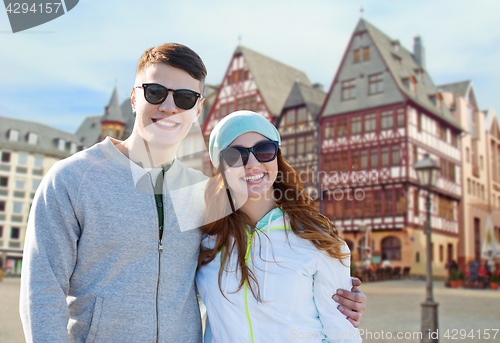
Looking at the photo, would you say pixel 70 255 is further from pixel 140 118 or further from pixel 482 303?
pixel 482 303

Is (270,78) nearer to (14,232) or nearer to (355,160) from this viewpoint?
(355,160)

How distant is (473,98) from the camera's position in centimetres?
2820

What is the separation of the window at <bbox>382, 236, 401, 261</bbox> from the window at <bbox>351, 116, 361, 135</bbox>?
5.27m

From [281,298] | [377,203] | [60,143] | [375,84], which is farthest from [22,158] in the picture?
[281,298]

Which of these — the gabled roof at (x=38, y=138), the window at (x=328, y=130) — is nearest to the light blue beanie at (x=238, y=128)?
Answer: the window at (x=328, y=130)

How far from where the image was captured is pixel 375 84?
2231cm

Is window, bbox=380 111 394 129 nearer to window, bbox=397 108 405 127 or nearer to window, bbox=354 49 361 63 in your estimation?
window, bbox=397 108 405 127

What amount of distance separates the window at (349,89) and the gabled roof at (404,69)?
188 cm

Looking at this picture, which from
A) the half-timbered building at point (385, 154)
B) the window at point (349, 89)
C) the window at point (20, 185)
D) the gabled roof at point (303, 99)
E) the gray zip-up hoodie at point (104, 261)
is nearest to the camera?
the gray zip-up hoodie at point (104, 261)

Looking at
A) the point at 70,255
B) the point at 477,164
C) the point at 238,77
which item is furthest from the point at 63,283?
the point at 477,164

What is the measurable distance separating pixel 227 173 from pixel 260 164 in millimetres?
186

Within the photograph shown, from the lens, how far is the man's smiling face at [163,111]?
2.16 meters

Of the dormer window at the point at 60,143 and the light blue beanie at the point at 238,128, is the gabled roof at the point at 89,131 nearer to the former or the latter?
the dormer window at the point at 60,143

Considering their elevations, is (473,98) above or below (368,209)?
above
